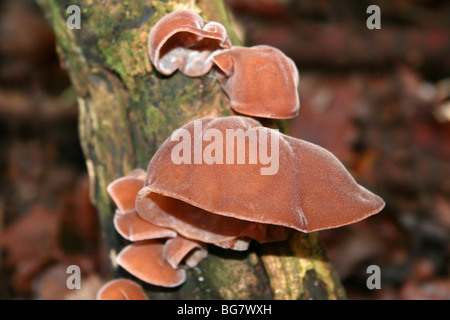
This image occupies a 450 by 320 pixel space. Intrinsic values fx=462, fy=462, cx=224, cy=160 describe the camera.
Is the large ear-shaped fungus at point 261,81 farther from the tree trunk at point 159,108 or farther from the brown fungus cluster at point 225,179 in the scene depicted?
the tree trunk at point 159,108

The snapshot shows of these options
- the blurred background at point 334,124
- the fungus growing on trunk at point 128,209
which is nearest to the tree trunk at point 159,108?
the fungus growing on trunk at point 128,209

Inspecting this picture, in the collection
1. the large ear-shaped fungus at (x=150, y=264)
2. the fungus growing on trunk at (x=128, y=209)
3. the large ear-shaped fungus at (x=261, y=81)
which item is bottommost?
the large ear-shaped fungus at (x=150, y=264)

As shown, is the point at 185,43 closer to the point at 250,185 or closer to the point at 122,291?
the point at 250,185

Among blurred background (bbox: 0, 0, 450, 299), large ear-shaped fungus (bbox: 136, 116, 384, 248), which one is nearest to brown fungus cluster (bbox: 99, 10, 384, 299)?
large ear-shaped fungus (bbox: 136, 116, 384, 248)

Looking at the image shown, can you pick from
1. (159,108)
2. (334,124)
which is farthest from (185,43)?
(334,124)

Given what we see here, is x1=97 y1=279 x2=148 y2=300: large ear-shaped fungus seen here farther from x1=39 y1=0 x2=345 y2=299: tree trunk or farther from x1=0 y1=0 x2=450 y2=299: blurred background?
x1=0 y1=0 x2=450 y2=299: blurred background
